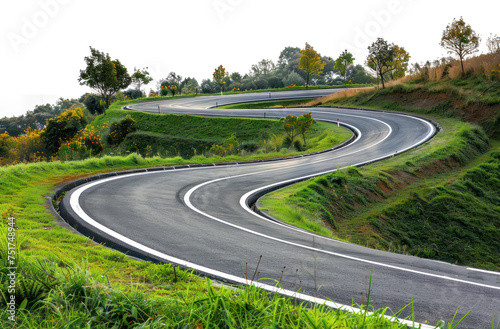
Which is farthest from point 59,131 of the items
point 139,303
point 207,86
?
point 139,303

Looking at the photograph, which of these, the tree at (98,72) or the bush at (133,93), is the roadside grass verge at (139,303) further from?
the bush at (133,93)

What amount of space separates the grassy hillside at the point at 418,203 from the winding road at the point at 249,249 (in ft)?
6.48

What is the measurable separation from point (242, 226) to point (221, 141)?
1003 inches

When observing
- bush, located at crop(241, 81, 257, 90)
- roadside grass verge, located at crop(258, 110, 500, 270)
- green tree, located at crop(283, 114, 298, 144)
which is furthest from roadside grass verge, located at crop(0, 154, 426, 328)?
bush, located at crop(241, 81, 257, 90)

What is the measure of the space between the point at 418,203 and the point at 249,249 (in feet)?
30.8

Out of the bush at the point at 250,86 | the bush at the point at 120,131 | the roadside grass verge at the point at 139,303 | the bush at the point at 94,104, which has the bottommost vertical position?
the roadside grass verge at the point at 139,303

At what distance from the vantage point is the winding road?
4.29 meters

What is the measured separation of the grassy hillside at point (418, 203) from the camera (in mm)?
10484

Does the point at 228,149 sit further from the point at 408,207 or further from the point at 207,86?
the point at 207,86

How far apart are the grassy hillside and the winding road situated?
198cm

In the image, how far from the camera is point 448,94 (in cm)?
3092

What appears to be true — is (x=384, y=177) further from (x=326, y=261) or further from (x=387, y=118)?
(x=387, y=118)

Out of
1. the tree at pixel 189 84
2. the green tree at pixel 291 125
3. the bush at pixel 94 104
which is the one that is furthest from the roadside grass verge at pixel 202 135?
the tree at pixel 189 84

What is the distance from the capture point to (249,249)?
583 cm
